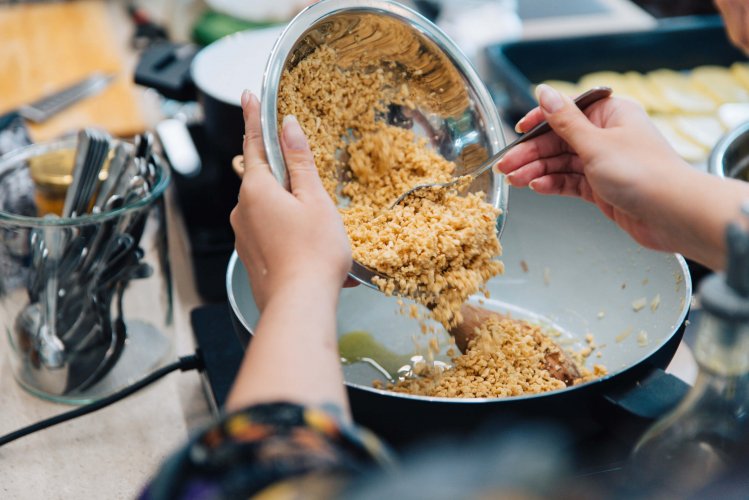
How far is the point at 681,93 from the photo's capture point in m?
1.48

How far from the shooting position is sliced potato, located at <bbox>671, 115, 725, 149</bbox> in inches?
53.3

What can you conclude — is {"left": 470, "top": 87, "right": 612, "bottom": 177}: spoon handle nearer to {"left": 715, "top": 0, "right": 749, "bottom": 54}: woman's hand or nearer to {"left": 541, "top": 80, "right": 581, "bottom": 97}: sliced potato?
{"left": 715, "top": 0, "right": 749, "bottom": 54}: woman's hand

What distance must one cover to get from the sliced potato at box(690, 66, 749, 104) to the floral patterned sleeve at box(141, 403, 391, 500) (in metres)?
1.36

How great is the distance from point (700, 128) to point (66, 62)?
1289mm

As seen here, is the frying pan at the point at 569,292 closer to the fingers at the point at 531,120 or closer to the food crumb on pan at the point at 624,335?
the food crumb on pan at the point at 624,335

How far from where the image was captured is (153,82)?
1.04 metres

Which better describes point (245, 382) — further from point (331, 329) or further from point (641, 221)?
point (641, 221)

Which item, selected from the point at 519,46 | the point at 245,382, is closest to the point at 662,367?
the point at 245,382

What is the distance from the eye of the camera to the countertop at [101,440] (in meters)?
0.73

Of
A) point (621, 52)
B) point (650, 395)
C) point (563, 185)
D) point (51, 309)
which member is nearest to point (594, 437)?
point (650, 395)

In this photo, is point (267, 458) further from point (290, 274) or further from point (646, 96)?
point (646, 96)

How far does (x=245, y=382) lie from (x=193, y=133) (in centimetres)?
73

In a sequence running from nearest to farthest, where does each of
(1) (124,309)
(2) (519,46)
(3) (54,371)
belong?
(3) (54,371), (1) (124,309), (2) (519,46)

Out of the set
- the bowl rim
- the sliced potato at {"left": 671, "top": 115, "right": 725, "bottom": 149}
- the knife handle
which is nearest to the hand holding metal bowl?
the bowl rim
